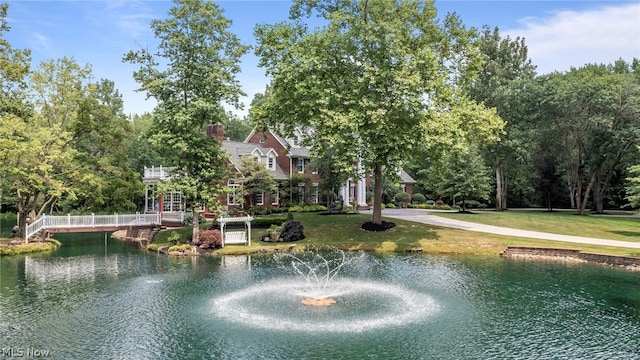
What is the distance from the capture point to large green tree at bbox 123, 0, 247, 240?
102ft

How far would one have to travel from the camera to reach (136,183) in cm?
4462

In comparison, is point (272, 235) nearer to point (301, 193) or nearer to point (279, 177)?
point (279, 177)

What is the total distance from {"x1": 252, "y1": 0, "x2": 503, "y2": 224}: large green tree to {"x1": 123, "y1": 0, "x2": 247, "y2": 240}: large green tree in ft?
9.62

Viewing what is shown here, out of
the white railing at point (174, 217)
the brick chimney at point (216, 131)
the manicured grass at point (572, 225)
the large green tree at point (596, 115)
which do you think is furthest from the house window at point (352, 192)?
the white railing at point (174, 217)

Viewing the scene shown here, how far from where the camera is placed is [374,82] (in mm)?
30250

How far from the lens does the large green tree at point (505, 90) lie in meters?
50.6

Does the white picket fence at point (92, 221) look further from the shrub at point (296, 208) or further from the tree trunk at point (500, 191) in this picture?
the tree trunk at point (500, 191)

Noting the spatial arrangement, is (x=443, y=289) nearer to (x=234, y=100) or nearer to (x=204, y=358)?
(x=204, y=358)

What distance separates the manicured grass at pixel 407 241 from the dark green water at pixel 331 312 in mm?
3764

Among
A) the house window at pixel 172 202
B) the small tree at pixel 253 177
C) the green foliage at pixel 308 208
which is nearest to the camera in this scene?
the small tree at pixel 253 177

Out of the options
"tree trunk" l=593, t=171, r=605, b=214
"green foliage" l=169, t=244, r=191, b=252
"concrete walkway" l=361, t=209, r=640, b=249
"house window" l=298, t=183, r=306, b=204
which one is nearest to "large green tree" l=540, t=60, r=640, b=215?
"tree trunk" l=593, t=171, r=605, b=214

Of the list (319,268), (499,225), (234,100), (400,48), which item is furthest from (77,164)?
(499,225)

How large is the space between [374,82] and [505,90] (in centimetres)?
2581

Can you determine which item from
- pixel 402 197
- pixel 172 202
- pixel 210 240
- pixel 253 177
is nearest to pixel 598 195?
pixel 402 197
